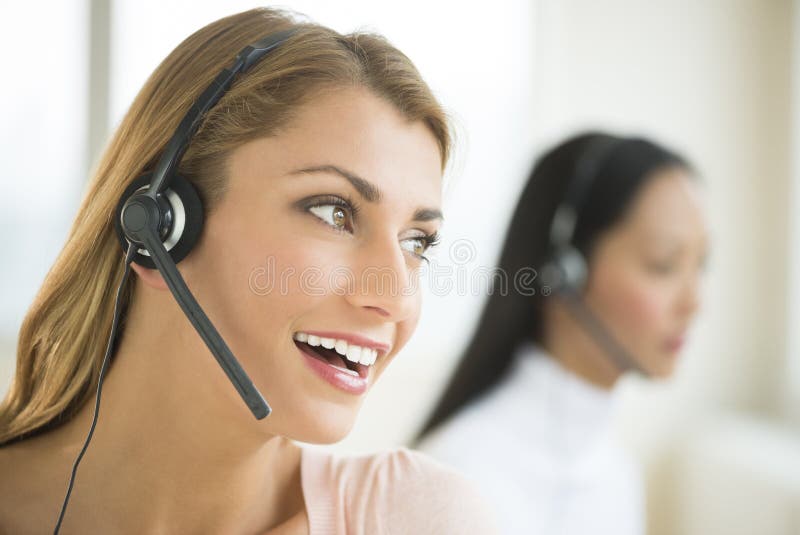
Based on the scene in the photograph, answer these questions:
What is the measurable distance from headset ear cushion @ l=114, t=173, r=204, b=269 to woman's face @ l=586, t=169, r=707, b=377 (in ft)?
3.04

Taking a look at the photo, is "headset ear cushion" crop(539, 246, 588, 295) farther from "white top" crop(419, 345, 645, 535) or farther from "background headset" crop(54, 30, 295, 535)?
"background headset" crop(54, 30, 295, 535)

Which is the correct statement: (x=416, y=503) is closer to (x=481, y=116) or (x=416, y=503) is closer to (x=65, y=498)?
(x=65, y=498)

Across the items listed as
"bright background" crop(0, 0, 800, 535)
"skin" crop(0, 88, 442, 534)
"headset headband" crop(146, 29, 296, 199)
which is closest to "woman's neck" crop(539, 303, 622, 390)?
"bright background" crop(0, 0, 800, 535)

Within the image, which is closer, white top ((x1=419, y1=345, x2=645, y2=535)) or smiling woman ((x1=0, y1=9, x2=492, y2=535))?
smiling woman ((x1=0, y1=9, x2=492, y2=535))

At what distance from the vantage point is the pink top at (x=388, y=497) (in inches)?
28.7

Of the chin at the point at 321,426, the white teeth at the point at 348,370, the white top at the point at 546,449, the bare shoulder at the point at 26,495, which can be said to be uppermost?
the white teeth at the point at 348,370

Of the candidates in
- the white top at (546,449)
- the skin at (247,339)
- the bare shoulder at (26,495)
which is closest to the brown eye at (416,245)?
the skin at (247,339)

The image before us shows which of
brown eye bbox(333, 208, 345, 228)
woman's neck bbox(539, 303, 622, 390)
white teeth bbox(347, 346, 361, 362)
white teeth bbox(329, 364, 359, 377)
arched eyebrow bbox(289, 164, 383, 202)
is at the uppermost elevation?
arched eyebrow bbox(289, 164, 383, 202)

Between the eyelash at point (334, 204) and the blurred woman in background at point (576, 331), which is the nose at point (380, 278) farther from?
the blurred woman in background at point (576, 331)

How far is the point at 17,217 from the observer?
43.8 inches

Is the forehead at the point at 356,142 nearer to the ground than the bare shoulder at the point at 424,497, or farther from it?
farther from it

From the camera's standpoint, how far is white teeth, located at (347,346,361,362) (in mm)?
645

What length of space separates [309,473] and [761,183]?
222 cm

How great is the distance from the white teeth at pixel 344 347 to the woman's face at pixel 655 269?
0.82 meters
